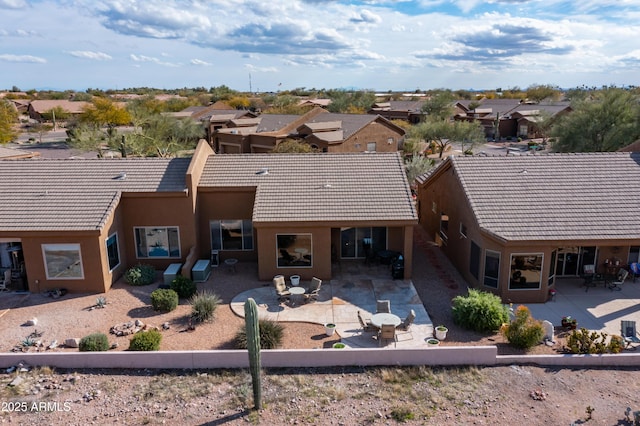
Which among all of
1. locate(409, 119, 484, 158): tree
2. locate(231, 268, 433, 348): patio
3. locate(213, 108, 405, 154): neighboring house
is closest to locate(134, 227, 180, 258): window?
locate(231, 268, 433, 348): patio

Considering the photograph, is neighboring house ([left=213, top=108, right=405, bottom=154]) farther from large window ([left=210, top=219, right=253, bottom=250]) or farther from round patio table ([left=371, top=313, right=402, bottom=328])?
round patio table ([left=371, top=313, right=402, bottom=328])

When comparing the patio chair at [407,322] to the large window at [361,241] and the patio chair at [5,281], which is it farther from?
the patio chair at [5,281]

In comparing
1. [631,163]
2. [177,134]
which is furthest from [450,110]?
[631,163]

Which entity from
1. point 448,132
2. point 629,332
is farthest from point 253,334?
point 448,132

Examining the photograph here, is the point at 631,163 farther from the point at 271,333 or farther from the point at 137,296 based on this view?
the point at 137,296

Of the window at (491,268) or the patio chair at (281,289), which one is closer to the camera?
the window at (491,268)

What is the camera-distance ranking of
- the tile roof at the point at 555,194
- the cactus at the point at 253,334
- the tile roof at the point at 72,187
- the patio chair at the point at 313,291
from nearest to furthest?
1. the cactus at the point at 253,334
2. the tile roof at the point at 555,194
3. the patio chair at the point at 313,291
4. the tile roof at the point at 72,187

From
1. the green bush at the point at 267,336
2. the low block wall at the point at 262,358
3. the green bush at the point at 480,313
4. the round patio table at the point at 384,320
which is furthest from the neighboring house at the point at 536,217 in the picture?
the green bush at the point at 267,336
